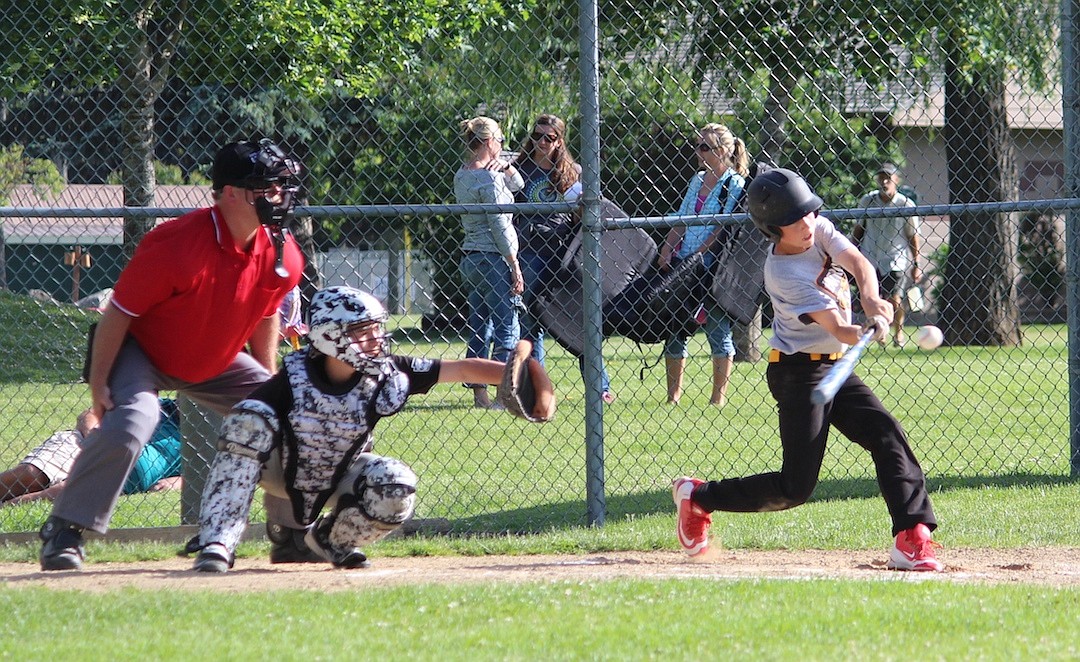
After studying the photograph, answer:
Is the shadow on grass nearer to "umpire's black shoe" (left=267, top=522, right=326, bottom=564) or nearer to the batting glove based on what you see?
"umpire's black shoe" (left=267, top=522, right=326, bottom=564)

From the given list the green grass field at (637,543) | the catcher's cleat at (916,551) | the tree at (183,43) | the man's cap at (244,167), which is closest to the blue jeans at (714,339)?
the green grass field at (637,543)

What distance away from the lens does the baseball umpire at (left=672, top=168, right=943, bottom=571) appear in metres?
4.77

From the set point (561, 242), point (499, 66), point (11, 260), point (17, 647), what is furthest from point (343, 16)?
point (11, 260)

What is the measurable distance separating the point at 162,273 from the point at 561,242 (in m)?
3.67

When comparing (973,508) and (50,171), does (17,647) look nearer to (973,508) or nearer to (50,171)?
(973,508)

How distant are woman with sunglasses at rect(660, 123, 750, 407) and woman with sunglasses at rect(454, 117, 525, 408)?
0.98 m

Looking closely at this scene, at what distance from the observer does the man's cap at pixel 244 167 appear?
185 inches

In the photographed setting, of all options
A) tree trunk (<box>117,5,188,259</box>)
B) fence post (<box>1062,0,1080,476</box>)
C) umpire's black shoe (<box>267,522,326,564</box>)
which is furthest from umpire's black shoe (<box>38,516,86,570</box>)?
fence post (<box>1062,0,1080,476</box>)

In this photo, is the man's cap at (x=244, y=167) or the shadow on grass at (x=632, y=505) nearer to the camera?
the man's cap at (x=244, y=167)

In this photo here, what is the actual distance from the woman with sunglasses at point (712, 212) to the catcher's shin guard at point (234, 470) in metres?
3.12

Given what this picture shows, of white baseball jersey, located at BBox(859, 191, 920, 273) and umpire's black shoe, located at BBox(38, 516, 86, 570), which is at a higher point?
white baseball jersey, located at BBox(859, 191, 920, 273)

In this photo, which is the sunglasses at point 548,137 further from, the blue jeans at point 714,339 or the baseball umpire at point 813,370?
the baseball umpire at point 813,370

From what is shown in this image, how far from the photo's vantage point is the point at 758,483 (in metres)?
4.98

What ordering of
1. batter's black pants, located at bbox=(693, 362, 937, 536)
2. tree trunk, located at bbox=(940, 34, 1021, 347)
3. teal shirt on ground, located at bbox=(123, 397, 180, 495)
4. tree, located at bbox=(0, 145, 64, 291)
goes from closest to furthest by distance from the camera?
batter's black pants, located at bbox=(693, 362, 937, 536) < teal shirt on ground, located at bbox=(123, 397, 180, 495) < tree trunk, located at bbox=(940, 34, 1021, 347) < tree, located at bbox=(0, 145, 64, 291)
